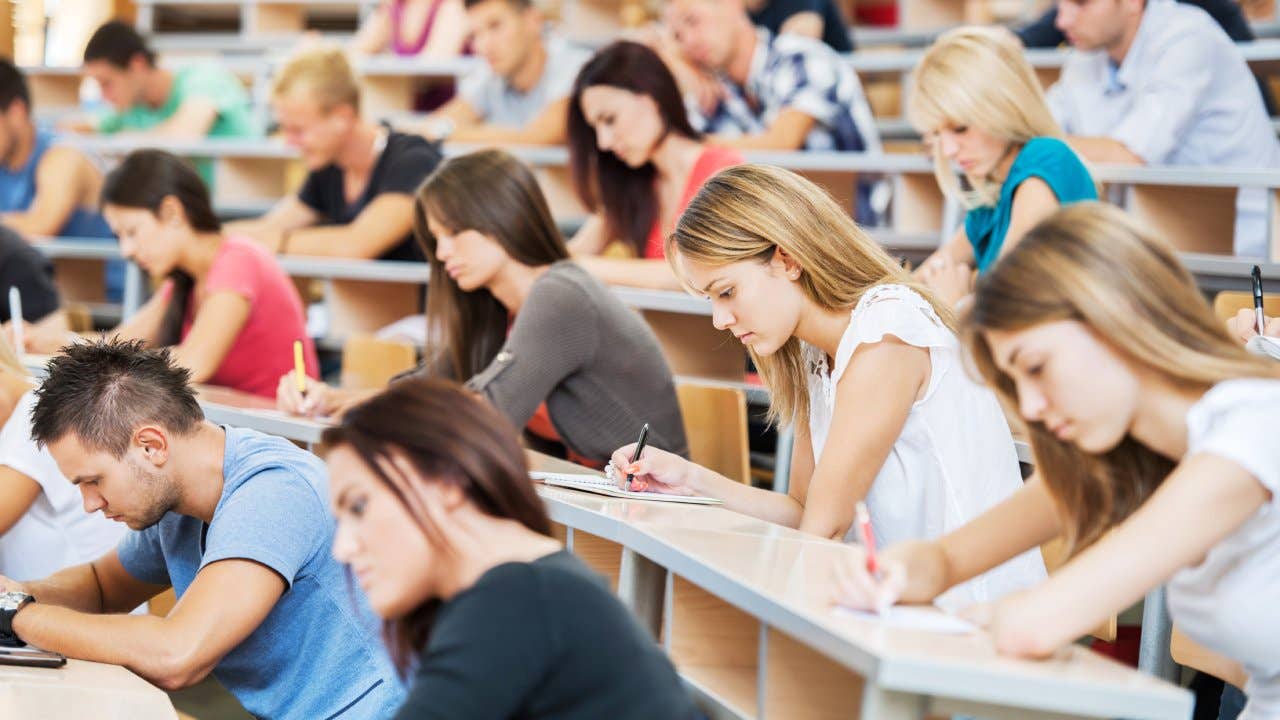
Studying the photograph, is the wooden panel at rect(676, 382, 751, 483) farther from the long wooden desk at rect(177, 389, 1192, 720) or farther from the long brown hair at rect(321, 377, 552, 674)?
the long brown hair at rect(321, 377, 552, 674)

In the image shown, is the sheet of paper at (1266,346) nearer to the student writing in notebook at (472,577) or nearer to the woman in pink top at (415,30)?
the student writing in notebook at (472,577)

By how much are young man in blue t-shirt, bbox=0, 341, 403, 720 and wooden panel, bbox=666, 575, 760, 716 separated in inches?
15.2

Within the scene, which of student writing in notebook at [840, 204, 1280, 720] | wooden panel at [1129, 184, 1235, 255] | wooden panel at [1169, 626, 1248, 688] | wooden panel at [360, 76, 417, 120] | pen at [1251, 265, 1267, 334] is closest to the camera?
student writing in notebook at [840, 204, 1280, 720]

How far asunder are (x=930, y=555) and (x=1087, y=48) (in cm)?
255

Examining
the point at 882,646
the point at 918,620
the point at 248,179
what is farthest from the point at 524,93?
the point at 882,646

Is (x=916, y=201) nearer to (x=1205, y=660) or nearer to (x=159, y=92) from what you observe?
(x=1205, y=660)

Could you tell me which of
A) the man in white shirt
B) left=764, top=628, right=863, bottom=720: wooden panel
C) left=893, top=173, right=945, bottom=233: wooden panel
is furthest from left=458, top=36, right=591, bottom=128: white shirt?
left=764, top=628, right=863, bottom=720: wooden panel

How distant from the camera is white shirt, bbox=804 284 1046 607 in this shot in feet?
6.19

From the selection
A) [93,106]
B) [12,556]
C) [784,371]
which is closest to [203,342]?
[12,556]

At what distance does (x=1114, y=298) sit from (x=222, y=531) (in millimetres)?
1095

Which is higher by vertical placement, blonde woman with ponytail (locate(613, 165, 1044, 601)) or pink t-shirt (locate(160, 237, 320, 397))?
blonde woman with ponytail (locate(613, 165, 1044, 601))

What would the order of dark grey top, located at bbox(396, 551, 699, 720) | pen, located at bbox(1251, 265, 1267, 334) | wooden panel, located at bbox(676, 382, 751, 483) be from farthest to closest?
1. wooden panel, located at bbox(676, 382, 751, 483)
2. pen, located at bbox(1251, 265, 1267, 334)
3. dark grey top, located at bbox(396, 551, 699, 720)

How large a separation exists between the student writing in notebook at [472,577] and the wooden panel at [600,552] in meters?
0.73

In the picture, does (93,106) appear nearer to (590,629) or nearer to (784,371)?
(784,371)
